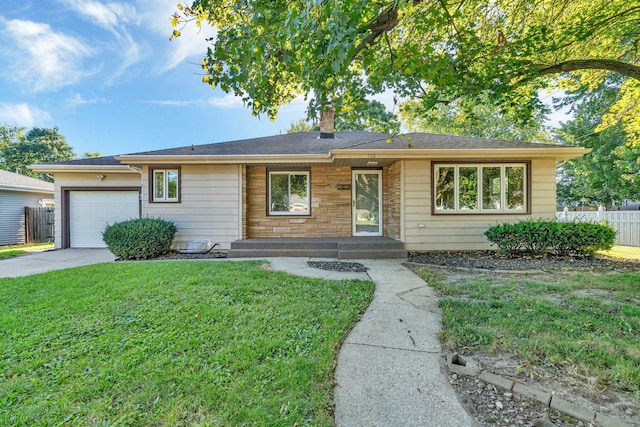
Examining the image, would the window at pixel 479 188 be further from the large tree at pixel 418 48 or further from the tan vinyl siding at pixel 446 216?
the large tree at pixel 418 48

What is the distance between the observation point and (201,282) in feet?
15.3

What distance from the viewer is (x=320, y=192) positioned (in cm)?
902

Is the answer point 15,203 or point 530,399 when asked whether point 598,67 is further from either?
point 15,203

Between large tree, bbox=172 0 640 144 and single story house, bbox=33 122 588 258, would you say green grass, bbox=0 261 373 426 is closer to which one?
large tree, bbox=172 0 640 144

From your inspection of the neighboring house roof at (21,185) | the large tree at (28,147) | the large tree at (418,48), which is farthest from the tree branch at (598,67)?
the large tree at (28,147)

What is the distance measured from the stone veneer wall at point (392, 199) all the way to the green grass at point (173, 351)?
405 centimetres

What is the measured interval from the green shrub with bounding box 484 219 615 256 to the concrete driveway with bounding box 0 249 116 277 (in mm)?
10123

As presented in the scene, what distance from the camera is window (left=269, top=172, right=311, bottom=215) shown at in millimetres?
9078

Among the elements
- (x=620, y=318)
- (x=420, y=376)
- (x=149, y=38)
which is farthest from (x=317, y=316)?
(x=149, y=38)

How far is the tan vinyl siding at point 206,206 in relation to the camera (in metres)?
8.43

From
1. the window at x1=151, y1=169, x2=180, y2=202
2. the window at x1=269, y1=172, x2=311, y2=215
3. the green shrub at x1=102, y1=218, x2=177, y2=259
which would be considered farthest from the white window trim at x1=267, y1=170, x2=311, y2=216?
the green shrub at x1=102, y1=218, x2=177, y2=259

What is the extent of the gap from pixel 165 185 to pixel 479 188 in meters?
9.12

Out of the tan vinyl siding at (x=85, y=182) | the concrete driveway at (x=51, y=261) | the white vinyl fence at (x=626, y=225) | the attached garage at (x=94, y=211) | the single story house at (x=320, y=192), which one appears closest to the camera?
the concrete driveway at (x=51, y=261)

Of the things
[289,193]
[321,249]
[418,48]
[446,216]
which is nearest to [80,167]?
[289,193]
